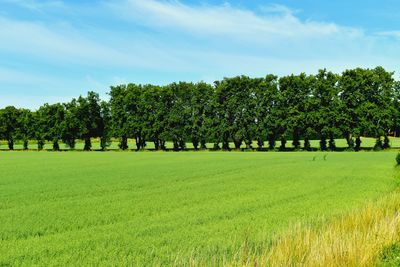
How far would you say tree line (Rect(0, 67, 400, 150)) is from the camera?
80438 mm

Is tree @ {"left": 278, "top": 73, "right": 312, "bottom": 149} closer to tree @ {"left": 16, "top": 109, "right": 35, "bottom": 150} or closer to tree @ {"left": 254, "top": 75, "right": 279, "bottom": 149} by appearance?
tree @ {"left": 254, "top": 75, "right": 279, "bottom": 149}

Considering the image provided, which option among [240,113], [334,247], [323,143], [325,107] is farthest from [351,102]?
[334,247]

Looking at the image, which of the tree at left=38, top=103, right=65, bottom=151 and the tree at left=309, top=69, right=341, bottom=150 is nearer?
the tree at left=309, top=69, right=341, bottom=150

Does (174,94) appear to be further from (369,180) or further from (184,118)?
(369,180)

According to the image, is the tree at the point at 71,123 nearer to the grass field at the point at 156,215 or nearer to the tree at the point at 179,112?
the tree at the point at 179,112

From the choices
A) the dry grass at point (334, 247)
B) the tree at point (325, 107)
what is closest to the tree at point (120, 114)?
the tree at point (325, 107)

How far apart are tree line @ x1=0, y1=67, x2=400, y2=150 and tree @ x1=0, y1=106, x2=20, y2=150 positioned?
2.96 meters

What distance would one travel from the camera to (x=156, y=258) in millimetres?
9500

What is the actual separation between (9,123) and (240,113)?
215ft

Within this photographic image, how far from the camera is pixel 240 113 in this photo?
8888 centimetres

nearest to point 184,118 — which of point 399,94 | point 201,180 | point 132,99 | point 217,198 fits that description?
point 132,99

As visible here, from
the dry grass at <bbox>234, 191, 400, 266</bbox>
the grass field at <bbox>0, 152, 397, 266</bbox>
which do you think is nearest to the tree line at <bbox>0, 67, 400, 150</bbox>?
the grass field at <bbox>0, 152, 397, 266</bbox>

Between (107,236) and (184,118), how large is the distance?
8070 cm

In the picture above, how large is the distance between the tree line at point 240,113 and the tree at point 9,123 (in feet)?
9.72
